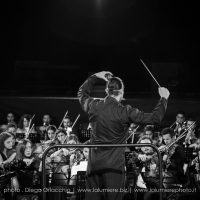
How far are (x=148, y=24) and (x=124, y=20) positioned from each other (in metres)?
0.91

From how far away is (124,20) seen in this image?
49.3ft

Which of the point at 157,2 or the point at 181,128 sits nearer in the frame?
the point at 181,128

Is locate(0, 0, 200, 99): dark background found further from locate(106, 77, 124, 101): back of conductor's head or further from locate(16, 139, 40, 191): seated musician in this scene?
locate(106, 77, 124, 101): back of conductor's head

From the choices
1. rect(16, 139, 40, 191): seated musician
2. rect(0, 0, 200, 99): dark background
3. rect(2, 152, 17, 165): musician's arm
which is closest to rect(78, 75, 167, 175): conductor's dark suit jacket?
rect(16, 139, 40, 191): seated musician

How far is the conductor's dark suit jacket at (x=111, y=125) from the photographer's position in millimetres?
3893

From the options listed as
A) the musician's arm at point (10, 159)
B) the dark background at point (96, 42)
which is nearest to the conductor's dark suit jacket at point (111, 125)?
the musician's arm at point (10, 159)

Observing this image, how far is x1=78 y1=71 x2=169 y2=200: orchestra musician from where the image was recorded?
3.85m

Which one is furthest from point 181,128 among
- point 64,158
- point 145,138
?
point 64,158

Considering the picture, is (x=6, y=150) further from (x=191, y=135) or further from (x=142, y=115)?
(x=191, y=135)

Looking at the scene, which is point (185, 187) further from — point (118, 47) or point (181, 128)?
point (118, 47)

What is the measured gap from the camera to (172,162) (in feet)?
21.9

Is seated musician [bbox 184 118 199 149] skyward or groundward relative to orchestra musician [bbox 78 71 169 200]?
skyward

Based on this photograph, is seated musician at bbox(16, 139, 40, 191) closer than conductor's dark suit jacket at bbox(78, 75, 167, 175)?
No

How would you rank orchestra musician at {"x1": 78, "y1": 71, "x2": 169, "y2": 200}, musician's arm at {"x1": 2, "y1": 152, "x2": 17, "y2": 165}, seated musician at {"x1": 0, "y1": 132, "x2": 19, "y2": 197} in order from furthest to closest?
seated musician at {"x1": 0, "y1": 132, "x2": 19, "y2": 197} < musician's arm at {"x1": 2, "y1": 152, "x2": 17, "y2": 165} < orchestra musician at {"x1": 78, "y1": 71, "x2": 169, "y2": 200}
